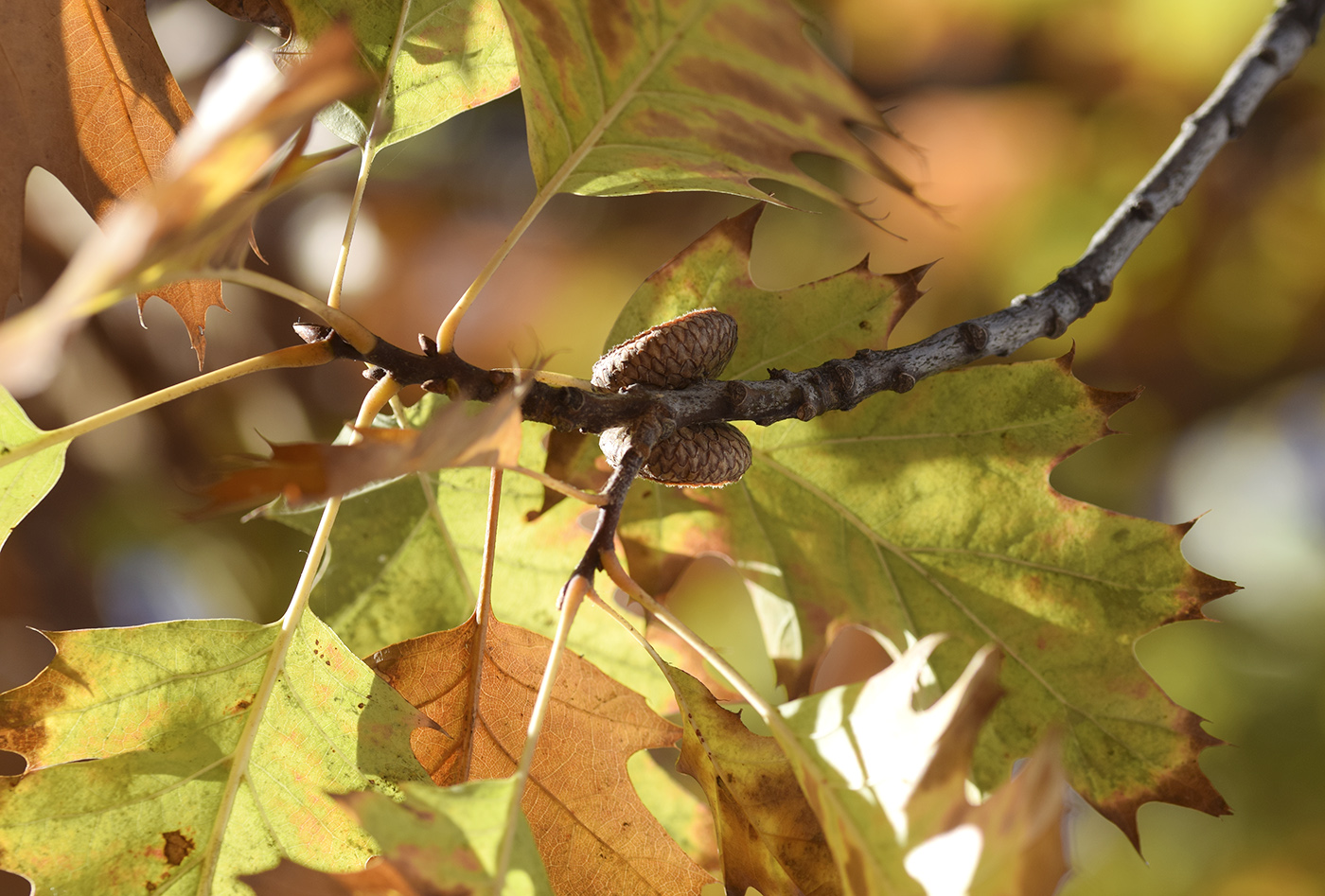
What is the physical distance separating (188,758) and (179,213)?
351 millimetres

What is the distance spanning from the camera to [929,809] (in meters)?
0.31

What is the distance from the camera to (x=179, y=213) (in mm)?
226

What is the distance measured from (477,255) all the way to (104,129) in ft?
3.06

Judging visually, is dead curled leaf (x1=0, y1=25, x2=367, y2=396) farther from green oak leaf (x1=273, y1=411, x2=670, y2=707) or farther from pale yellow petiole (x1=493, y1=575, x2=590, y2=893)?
green oak leaf (x1=273, y1=411, x2=670, y2=707)

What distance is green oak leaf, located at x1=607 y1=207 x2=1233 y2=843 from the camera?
0.46 m

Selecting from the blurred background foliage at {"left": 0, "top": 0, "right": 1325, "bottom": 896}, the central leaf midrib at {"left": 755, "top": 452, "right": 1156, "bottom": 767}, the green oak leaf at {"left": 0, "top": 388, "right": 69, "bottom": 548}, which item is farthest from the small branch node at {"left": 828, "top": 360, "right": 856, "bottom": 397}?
the blurred background foliage at {"left": 0, "top": 0, "right": 1325, "bottom": 896}

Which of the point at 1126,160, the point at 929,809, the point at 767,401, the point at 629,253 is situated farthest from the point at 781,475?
the point at 1126,160

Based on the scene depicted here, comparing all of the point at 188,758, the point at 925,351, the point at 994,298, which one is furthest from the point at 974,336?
the point at 994,298

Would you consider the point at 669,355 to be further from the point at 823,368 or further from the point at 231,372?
the point at 231,372

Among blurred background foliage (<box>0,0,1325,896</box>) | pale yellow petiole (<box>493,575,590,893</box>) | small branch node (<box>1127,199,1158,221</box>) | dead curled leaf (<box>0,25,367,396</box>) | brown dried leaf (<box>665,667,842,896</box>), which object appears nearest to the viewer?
dead curled leaf (<box>0,25,367,396</box>)

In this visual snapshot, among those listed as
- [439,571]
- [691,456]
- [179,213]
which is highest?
[179,213]

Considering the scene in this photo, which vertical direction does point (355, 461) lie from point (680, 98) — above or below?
below

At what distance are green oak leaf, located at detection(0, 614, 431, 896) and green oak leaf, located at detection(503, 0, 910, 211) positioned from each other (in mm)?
336

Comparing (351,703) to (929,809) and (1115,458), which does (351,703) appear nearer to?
(929,809)
